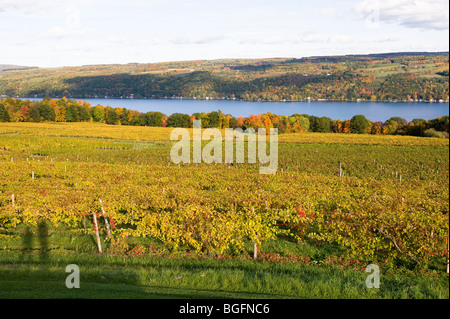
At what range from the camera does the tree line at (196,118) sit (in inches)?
3381

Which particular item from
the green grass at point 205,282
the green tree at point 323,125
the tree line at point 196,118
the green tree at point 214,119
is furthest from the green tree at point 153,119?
the green grass at point 205,282

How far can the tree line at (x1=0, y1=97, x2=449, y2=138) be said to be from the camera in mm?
85875

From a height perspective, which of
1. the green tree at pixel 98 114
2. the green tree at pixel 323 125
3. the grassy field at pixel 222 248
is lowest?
the green tree at pixel 323 125

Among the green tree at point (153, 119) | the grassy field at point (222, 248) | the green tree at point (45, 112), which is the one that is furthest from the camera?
the green tree at point (153, 119)

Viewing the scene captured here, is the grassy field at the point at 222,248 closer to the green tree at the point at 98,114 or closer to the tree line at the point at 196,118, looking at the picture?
the tree line at the point at 196,118

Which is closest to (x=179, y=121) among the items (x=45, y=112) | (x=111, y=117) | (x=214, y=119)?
(x=214, y=119)

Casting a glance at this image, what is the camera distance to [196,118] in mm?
98000

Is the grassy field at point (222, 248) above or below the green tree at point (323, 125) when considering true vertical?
above

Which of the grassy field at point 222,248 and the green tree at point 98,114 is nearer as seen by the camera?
the grassy field at point 222,248

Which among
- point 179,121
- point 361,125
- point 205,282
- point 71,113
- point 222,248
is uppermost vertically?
point 71,113

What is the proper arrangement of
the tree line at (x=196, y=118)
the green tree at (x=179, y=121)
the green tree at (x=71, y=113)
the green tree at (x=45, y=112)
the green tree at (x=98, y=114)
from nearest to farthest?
1. the tree line at (x=196, y=118)
2. the green tree at (x=45, y=112)
3. the green tree at (x=179, y=121)
4. the green tree at (x=71, y=113)
5. the green tree at (x=98, y=114)

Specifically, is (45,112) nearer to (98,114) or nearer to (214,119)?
(98,114)

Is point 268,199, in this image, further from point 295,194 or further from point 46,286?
point 46,286
